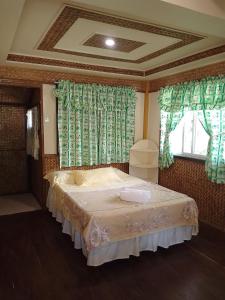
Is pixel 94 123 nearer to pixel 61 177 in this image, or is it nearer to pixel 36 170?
pixel 61 177

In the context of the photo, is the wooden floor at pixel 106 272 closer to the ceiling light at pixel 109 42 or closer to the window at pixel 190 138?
the window at pixel 190 138

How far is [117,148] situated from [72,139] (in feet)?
2.88

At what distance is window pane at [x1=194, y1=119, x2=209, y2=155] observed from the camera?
3504 millimetres

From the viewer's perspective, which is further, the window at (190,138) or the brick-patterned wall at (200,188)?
the window at (190,138)

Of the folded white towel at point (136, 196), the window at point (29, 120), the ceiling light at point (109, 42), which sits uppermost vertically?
the ceiling light at point (109, 42)

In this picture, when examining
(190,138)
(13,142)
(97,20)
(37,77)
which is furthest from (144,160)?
(97,20)

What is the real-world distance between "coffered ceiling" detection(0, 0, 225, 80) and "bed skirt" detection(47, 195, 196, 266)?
2.12 m

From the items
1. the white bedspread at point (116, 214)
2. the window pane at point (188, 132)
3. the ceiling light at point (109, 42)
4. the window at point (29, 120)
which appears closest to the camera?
the white bedspread at point (116, 214)

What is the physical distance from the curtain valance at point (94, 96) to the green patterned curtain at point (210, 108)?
87 cm

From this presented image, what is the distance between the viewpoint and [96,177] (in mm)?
3625

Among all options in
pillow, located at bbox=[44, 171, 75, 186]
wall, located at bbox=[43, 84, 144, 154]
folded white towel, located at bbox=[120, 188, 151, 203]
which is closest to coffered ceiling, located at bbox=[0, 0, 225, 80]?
wall, located at bbox=[43, 84, 144, 154]

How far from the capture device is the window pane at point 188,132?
372cm

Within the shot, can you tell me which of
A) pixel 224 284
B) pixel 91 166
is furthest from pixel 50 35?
pixel 224 284

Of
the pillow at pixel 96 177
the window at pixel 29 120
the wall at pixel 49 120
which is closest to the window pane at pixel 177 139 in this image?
the pillow at pixel 96 177
